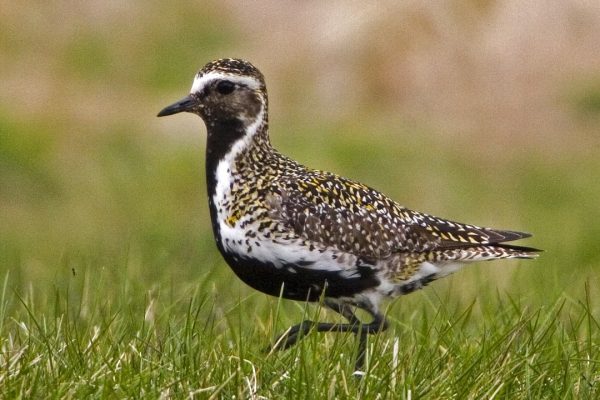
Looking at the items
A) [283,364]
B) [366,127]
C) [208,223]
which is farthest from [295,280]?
[366,127]

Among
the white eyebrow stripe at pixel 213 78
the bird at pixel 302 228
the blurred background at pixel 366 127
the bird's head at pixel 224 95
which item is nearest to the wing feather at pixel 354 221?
the bird at pixel 302 228

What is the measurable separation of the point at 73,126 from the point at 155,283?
776 cm

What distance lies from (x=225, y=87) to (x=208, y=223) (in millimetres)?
4429

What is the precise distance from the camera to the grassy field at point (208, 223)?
507 cm

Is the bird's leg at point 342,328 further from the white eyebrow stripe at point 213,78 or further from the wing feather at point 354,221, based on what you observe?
the white eyebrow stripe at point 213,78

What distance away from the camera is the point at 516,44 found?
611 inches

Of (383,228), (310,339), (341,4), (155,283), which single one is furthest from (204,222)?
(341,4)

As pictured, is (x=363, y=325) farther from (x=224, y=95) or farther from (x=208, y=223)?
(x=208, y=223)

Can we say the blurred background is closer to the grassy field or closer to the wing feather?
the grassy field

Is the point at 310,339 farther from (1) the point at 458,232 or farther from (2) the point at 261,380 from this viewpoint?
(1) the point at 458,232

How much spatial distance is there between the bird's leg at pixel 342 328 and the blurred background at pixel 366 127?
9.45ft

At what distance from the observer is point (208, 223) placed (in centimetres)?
1076

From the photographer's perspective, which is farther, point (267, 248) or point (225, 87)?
point (225, 87)

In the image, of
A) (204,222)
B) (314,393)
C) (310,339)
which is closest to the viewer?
(314,393)
